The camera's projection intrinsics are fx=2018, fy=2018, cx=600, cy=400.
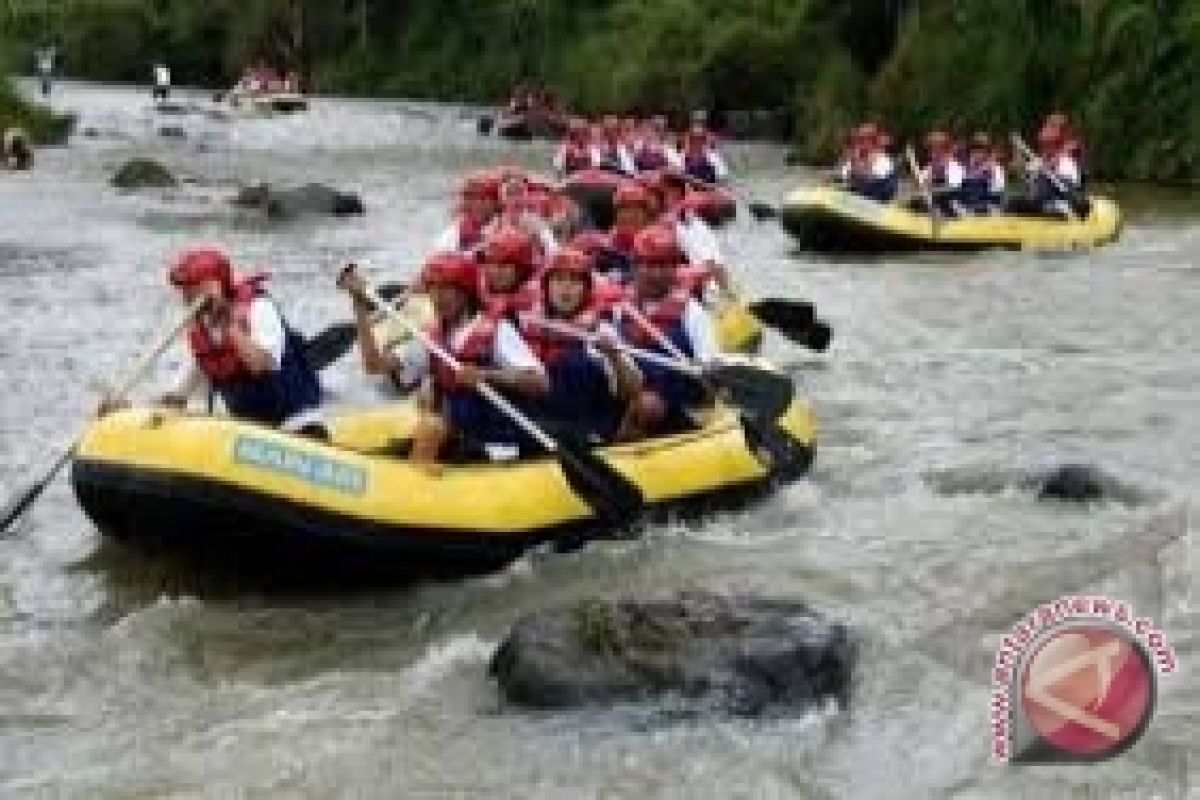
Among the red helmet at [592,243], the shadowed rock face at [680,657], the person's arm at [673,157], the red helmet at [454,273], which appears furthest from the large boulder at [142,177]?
the shadowed rock face at [680,657]

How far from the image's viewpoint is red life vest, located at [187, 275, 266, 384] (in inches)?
351

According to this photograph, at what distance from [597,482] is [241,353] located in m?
1.68

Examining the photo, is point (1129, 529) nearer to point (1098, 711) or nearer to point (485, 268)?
point (485, 268)

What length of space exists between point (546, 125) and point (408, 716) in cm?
3521

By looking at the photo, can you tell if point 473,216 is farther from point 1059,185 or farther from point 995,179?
point 1059,185

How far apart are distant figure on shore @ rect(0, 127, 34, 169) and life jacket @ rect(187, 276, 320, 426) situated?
21.3 m

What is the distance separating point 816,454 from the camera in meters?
11.1

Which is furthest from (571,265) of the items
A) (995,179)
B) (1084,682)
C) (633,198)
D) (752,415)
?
(995,179)

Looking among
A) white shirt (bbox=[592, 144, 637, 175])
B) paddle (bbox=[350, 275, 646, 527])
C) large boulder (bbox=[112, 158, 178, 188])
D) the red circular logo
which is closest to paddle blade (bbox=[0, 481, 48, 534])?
paddle (bbox=[350, 275, 646, 527])

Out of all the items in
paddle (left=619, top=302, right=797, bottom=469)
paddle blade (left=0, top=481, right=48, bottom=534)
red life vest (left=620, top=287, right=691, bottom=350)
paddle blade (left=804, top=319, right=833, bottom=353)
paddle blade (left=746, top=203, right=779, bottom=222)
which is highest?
red life vest (left=620, top=287, right=691, bottom=350)

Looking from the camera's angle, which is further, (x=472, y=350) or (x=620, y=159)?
(x=620, y=159)

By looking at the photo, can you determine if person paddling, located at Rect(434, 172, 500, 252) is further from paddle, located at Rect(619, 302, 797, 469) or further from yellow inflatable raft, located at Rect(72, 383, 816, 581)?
yellow inflatable raft, located at Rect(72, 383, 816, 581)

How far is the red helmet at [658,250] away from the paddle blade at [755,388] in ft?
2.02

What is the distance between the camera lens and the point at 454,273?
8.81 m
